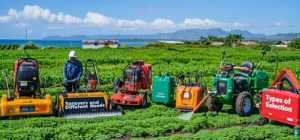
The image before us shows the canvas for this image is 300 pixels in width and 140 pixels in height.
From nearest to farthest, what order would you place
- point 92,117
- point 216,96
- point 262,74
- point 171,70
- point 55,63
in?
point 92,117 < point 216,96 < point 262,74 < point 171,70 < point 55,63

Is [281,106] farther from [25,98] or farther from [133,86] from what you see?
[25,98]

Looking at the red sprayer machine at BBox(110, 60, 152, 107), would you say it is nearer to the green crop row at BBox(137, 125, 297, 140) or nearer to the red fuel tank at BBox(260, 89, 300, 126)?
the green crop row at BBox(137, 125, 297, 140)

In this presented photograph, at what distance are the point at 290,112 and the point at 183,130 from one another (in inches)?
115

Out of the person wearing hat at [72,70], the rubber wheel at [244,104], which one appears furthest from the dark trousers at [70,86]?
the rubber wheel at [244,104]

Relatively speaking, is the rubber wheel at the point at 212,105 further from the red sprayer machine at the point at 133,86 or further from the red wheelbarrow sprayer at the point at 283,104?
the red sprayer machine at the point at 133,86

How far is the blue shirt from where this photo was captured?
1309cm

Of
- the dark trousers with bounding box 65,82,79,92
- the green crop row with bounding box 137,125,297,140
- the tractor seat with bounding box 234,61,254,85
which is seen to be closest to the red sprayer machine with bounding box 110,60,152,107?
the dark trousers with bounding box 65,82,79,92

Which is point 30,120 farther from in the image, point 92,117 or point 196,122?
point 196,122

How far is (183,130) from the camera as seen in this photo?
34.8 feet

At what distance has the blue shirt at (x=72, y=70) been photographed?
13.1 m

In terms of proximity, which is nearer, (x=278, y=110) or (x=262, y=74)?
(x=278, y=110)

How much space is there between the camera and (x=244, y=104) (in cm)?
1282

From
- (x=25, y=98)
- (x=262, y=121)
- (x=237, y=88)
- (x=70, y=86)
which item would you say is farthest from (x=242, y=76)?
(x=25, y=98)

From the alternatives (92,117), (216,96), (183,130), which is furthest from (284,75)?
(92,117)
